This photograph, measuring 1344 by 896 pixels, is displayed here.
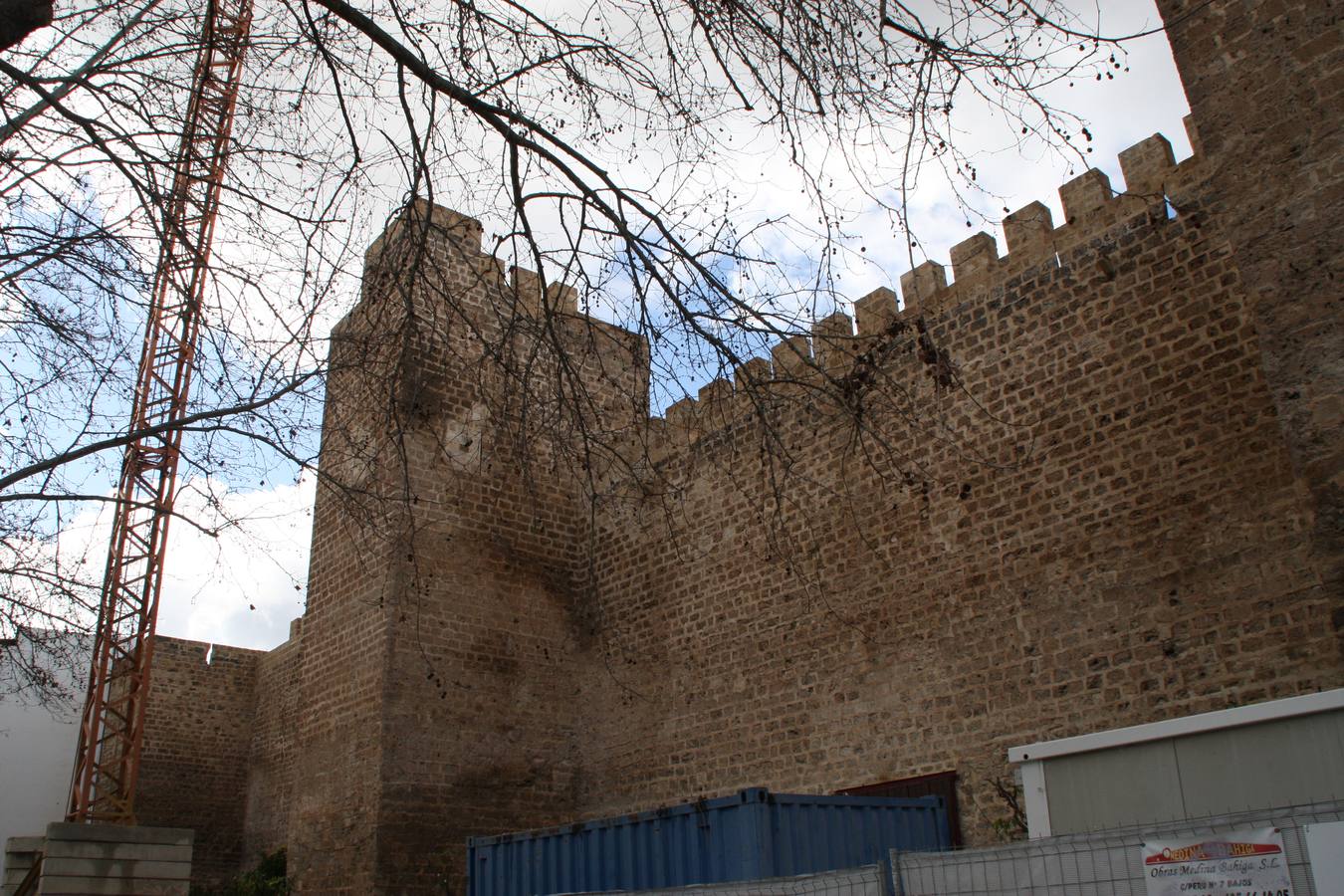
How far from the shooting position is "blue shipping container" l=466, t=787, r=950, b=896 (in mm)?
6176

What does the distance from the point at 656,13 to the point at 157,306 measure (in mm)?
3612

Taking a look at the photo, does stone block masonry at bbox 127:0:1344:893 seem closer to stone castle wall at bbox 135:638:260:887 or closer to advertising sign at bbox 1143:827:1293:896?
advertising sign at bbox 1143:827:1293:896

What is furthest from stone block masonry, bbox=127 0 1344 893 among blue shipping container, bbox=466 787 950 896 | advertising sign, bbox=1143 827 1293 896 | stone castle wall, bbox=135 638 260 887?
stone castle wall, bbox=135 638 260 887


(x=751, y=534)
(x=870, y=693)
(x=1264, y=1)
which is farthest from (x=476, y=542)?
(x=1264, y=1)

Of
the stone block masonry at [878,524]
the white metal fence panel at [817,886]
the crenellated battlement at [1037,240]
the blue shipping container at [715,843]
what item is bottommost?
the white metal fence panel at [817,886]

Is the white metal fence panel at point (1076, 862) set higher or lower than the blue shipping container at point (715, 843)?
lower

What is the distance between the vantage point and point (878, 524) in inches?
372

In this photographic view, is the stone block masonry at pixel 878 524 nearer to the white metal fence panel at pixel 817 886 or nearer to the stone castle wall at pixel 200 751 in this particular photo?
the white metal fence panel at pixel 817 886

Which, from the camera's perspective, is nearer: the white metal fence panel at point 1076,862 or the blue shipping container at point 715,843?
the white metal fence panel at point 1076,862

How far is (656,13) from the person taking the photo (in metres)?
4.66

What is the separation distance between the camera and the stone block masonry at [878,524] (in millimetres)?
5086

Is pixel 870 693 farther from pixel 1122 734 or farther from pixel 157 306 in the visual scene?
pixel 157 306

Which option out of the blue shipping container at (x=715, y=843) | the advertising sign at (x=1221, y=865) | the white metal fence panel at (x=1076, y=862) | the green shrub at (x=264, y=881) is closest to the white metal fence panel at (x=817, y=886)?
the white metal fence panel at (x=1076, y=862)

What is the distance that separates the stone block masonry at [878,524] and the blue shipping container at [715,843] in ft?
3.78
